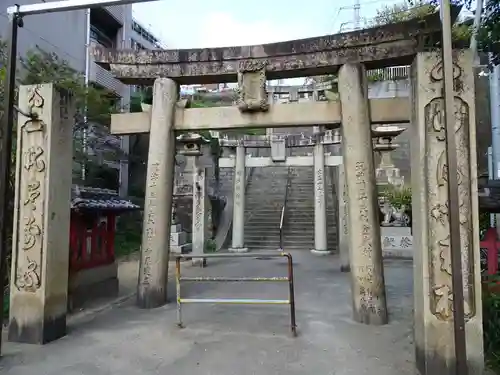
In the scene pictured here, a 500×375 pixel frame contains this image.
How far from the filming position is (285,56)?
6.94 meters

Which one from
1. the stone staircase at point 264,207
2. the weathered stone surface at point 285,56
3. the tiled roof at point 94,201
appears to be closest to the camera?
the weathered stone surface at point 285,56

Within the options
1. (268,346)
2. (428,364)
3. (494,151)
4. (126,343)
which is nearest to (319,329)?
(268,346)

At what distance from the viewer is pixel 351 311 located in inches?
266

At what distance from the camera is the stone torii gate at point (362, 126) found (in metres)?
3.91

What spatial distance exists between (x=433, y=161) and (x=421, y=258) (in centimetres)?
97

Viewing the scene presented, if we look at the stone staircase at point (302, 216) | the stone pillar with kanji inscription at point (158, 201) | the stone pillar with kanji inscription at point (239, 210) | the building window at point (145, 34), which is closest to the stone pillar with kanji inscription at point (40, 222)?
the stone pillar with kanji inscription at point (158, 201)

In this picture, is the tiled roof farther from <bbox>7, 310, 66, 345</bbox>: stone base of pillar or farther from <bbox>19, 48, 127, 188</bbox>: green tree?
<bbox>7, 310, 66, 345</bbox>: stone base of pillar

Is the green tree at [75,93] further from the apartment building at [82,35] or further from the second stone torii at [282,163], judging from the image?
the second stone torii at [282,163]

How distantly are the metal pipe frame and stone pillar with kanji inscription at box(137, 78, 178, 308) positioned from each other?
16.0 ft

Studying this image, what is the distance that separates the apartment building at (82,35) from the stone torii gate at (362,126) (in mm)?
7192

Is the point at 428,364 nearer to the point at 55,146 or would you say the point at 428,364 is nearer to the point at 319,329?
the point at 319,329

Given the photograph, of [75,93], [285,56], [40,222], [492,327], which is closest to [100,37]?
[75,93]

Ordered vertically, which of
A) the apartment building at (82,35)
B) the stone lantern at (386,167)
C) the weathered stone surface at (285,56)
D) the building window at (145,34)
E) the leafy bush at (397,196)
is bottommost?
the leafy bush at (397,196)

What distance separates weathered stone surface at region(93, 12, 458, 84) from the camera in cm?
621
